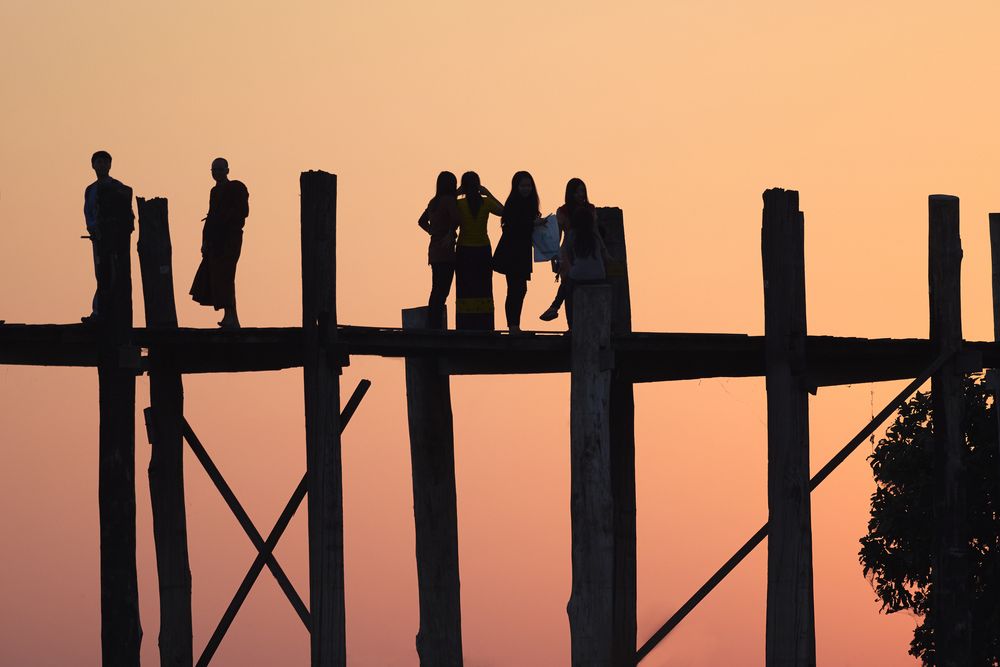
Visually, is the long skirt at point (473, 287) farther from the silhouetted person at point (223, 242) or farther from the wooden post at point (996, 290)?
the wooden post at point (996, 290)

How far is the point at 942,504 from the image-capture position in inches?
681

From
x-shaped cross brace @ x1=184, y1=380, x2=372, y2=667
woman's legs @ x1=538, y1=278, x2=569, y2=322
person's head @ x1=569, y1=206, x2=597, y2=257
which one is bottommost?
x-shaped cross brace @ x1=184, y1=380, x2=372, y2=667

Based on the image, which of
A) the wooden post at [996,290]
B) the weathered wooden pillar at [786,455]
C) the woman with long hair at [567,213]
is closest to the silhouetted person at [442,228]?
the woman with long hair at [567,213]

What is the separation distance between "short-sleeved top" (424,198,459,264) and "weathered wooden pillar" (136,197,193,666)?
226 cm

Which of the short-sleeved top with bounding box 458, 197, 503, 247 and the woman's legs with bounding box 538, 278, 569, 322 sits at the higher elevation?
the short-sleeved top with bounding box 458, 197, 503, 247

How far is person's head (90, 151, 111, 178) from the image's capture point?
15.7 metres

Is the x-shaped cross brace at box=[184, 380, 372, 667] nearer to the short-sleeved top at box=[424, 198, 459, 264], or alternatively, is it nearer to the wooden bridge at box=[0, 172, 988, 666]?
the wooden bridge at box=[0, 172, 988, 666]

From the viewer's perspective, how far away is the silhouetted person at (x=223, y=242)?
16.8 m

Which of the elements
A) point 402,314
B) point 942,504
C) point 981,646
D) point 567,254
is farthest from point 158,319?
point 981,646

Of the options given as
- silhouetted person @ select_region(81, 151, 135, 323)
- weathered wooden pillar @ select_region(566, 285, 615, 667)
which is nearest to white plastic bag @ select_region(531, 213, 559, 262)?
weathered wooden pillar @ select_region(566, 285, 615, 667)

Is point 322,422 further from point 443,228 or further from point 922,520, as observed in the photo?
point 922,520

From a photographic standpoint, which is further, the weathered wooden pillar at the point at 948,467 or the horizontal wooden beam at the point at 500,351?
the weathered wooden pillar at the point at 948,467

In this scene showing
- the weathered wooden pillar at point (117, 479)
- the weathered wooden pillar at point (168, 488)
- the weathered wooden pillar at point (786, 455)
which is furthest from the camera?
the weathered wooden pillar at point (168, 488)

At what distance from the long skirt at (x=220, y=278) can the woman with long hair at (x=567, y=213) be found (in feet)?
8.40
